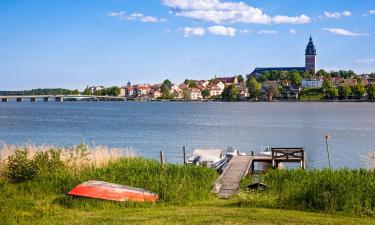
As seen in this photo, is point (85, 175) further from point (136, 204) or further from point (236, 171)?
point (236, 171)

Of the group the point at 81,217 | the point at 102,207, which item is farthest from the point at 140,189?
the point at 81,217

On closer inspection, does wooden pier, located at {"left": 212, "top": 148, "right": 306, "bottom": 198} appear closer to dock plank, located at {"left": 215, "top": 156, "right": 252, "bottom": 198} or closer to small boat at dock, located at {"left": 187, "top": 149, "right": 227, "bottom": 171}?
dock plank, located at {"left": 215, "top": 156, "right": 252, "bottom": 198}

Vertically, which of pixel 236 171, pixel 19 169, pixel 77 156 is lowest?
pixel 236 171

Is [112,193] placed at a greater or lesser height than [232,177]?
greater

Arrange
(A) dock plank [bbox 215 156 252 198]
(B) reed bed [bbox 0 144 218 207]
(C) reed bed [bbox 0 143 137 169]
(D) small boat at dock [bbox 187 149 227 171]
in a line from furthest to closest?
(D) small boat at dock [bbox 187 149 227 171]
(C) reed bed [bbox 0 143 137 169]
(A) dock plank [bbox 215 156 252 198]
(B) reed bed [bbox 0 144 218 207]

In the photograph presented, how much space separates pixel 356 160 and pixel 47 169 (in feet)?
96.0

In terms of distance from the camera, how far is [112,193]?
53.9ft

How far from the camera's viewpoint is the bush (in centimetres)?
1998

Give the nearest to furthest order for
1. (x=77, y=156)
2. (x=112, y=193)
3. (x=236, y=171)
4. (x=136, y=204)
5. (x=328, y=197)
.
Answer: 1. (x=328, y=197)
2. (x=136, y=204)
3. (x=112, y=193)
4. (x=77, y=156)
5. (x=236, y=171)

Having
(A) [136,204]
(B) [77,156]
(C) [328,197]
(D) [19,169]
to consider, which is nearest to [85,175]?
(D) [19,169]

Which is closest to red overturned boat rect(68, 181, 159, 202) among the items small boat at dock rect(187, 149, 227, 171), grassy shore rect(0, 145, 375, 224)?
grassy shore rect(0, 145, 375, 224)

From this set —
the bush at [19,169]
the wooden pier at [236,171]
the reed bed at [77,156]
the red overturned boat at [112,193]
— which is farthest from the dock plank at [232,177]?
the bush at [19,169]

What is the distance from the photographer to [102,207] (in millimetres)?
15789

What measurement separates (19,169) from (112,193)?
5.36 metres
